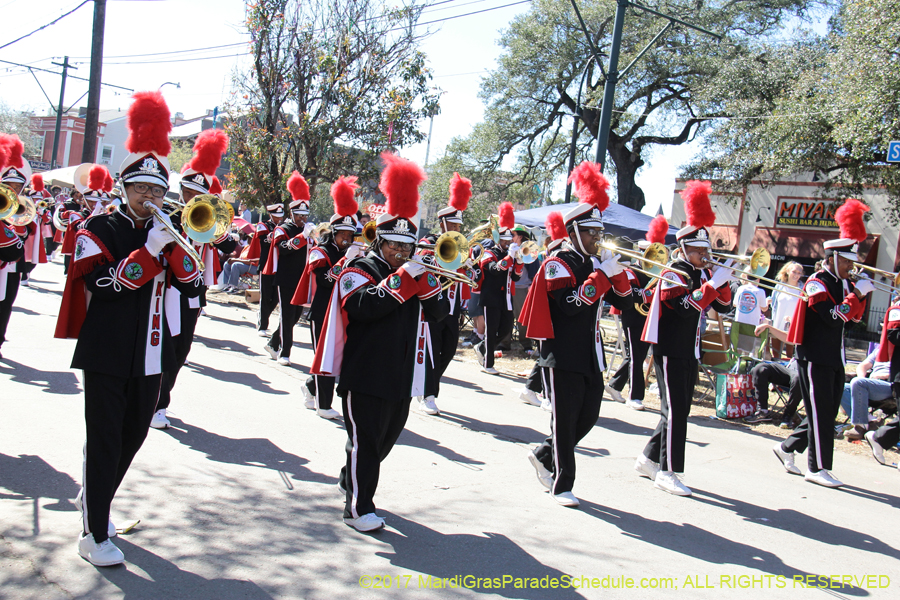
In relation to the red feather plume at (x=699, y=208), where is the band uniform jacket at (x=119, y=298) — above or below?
below

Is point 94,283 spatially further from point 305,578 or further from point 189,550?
point 305,578

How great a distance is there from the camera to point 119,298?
11.8 ft

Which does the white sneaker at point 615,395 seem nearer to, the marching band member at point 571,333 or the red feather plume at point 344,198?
the red feather plume at point 344,198

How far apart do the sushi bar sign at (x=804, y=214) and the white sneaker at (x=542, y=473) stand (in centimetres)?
2366

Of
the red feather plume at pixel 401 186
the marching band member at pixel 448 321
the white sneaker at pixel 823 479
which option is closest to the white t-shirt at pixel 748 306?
the marching band member at pixel 448 321

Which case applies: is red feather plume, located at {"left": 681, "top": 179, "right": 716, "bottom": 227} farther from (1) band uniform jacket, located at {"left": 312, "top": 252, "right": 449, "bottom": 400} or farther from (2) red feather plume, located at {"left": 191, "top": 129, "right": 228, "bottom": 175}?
(2) red feather plume, located at {"left": 191, "top": 129, "right": 228, "bottom": 175}

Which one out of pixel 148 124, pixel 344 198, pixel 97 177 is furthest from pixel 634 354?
pixel 97 177

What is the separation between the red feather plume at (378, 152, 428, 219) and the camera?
4395mm

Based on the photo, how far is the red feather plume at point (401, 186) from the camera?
4395mm

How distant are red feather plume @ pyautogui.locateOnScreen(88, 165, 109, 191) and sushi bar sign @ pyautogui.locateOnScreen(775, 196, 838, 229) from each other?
75.2 ft

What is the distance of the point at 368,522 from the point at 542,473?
158cm

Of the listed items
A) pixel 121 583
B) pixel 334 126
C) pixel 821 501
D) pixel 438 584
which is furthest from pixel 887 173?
pixel 121 583

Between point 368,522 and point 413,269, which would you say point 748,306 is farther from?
point 368,522

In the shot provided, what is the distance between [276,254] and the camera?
9.21m
